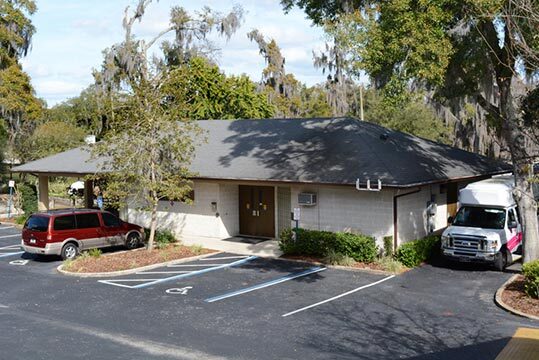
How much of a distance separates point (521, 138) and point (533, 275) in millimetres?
4796

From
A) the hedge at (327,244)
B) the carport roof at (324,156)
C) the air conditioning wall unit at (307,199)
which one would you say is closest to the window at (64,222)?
the carport roof at (324,156)

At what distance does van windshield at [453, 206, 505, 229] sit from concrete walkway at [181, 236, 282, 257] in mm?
6336

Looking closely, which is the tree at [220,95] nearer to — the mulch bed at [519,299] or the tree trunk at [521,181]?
the tree trunk at [521,181]

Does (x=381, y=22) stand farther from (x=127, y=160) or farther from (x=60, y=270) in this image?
(x=60, y=270)

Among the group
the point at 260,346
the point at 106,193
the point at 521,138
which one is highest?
the point at 521,138

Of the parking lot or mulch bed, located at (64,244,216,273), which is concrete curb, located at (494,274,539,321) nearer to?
the parking lot

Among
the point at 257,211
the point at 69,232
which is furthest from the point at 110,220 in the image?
the point at 257,211

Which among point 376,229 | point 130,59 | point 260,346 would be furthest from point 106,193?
point 130,59

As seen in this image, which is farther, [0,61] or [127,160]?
[0,61]

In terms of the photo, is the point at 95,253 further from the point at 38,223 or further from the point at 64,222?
the point at 38,223

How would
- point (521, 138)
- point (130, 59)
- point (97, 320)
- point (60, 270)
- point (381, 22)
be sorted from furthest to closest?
point (130, 59) → point (60, 270) → point (521, 138) → point (381, 22) → point (97, 320)

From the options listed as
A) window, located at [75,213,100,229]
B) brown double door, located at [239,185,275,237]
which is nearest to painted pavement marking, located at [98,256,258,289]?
window, located at [75,213,100,229]

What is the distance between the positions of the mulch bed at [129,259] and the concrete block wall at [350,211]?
4104 millimetres

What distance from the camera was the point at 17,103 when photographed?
45031 mm
